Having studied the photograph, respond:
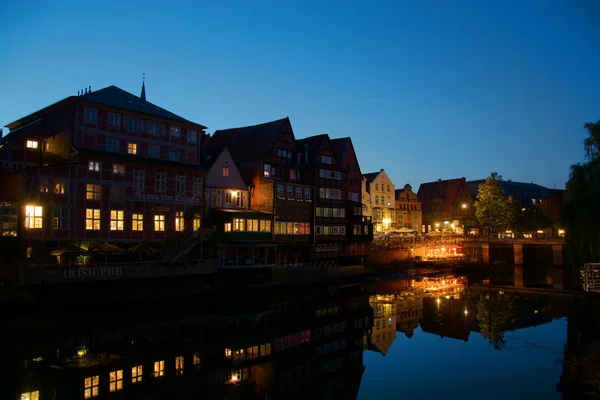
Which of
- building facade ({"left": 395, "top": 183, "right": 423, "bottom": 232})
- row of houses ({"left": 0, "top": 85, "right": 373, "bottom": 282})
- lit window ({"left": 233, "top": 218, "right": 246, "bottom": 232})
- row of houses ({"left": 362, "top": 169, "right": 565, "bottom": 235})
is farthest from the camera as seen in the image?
building facade ({"left": 395, "top": 183, "right": 423, "bottom": 232})

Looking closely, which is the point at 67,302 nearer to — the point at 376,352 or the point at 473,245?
the point at 376,352

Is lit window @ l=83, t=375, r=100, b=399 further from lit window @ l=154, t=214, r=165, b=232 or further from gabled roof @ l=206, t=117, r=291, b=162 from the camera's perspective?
gabled roof @ l=206, t=117, r=291, b=162

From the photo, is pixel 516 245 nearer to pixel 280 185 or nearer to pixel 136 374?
pixel 280 185

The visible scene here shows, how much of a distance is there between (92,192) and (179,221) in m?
8.43

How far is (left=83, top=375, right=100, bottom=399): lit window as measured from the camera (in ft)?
64.7

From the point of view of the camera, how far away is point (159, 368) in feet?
76.5

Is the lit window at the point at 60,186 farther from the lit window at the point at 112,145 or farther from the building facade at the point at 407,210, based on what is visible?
the building facade at the point at 407,210

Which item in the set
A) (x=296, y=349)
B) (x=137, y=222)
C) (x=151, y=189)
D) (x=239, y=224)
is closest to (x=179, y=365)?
(x=296, y=349)

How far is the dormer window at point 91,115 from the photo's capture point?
40562 millimetres

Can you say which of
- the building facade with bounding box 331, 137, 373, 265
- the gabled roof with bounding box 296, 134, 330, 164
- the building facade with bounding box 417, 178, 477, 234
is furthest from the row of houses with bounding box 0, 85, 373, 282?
the building facade with bounding box 417, 178, 477, 234

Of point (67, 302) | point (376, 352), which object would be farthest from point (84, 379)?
point (376, 352)

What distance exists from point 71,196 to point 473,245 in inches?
2540

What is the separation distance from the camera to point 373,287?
5500 cm

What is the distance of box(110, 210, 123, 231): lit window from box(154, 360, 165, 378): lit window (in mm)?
19841
